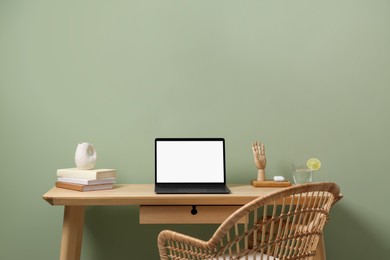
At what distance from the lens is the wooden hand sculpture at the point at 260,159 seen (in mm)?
2527

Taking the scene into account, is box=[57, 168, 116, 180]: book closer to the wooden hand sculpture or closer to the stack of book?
the stack of book

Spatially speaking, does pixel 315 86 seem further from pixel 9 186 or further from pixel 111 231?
pixel 9 186

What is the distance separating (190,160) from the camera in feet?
8.15

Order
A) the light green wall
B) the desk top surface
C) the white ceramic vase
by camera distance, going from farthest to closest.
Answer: the light green wall → the white ceramic vase → the desk top surface

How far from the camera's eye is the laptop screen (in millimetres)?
2469

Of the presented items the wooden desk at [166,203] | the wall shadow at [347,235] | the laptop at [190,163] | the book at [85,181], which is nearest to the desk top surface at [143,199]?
the wooden desk at [166,203]

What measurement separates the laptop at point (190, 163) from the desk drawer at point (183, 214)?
236 millimetres

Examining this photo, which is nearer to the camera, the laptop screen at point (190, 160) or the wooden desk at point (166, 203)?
the wooden desk at point (166, 203)

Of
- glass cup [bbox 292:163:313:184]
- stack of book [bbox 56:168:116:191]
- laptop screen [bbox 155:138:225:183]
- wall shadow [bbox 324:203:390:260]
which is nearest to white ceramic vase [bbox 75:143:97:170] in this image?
stack of book [bbox 56:168:116:191]

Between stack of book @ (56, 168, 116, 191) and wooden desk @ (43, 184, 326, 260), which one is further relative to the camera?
stack of book @ (56, 168, 116, 191)

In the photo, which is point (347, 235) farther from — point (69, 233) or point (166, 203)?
point (69, 233)

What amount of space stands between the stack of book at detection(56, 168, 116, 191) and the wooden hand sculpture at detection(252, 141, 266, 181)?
73 centimetres

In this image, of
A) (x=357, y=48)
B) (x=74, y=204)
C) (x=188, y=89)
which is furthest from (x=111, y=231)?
(x=357, y=48)

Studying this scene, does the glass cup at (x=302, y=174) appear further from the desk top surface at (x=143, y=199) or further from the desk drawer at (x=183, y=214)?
the desk drawer at (x=183, y=214)
